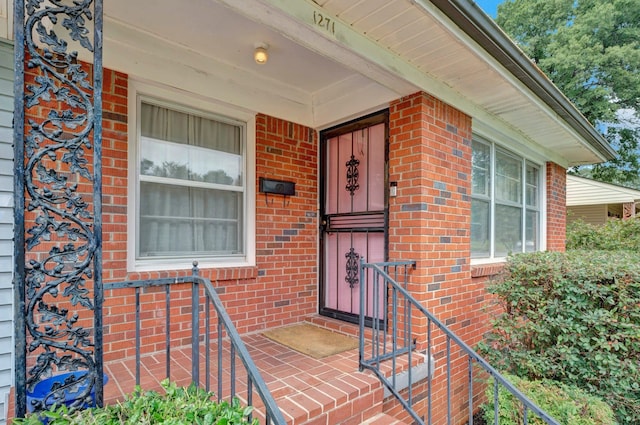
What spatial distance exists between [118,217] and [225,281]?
42.2 inches

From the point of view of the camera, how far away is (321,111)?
3.83 m

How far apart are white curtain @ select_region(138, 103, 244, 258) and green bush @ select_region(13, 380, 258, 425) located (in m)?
1.68

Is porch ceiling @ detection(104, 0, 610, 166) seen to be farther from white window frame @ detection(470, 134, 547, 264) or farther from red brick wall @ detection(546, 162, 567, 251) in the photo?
red brick wall @ detection(546, 162, 567, 251)

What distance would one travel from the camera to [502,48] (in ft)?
8.78

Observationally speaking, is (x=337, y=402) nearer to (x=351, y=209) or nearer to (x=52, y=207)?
(x=52, y=207)

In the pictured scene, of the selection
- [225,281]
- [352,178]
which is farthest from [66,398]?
[352,178]

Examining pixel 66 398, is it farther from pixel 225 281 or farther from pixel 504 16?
pixel 504 16

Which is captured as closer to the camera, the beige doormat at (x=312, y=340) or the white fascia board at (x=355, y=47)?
the white fascia board at (x=355, y=47)

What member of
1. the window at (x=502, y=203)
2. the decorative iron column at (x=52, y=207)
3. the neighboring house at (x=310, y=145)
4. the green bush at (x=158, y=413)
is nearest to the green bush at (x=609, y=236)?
the window at (x=502, y=203)

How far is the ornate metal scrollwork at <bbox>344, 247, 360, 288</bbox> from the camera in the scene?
363 centimetres

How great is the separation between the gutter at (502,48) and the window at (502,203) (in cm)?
78

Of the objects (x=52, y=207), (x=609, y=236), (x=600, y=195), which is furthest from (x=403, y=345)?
(x=600, y=195)

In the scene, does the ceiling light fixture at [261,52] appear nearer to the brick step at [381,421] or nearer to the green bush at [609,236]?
the brick step at [381,421]

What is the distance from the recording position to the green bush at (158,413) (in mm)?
1222
